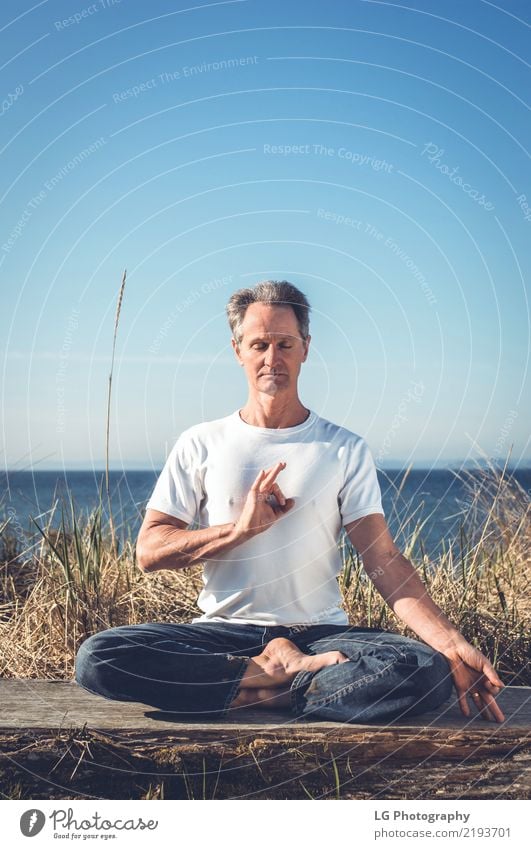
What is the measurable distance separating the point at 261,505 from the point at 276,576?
0.49 m

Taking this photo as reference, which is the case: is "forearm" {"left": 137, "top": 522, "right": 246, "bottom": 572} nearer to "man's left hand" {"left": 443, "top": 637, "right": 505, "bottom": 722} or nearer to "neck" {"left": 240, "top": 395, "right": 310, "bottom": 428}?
"neck" {"left": 240, "top": 395, "right": 310, "bottom": 428}

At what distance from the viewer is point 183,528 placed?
4293mm

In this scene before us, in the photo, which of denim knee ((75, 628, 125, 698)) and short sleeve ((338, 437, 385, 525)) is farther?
short sleeve ((338, 437, 385, 525))

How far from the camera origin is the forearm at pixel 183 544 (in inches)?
154

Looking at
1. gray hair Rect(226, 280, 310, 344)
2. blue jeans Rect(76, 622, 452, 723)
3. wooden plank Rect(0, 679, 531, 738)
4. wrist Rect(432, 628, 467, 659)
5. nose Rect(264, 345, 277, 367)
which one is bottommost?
wooden plank Rect(0, 679, 531, 738)

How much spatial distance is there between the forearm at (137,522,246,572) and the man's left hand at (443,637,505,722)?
110 cm

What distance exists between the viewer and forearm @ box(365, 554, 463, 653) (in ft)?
12.8

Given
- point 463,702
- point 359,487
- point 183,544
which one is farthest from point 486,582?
point 183,544

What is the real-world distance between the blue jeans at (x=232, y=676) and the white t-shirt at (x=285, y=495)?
0.88ft

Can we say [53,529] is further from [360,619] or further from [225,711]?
[225,711]

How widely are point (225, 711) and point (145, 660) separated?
16.7 inches

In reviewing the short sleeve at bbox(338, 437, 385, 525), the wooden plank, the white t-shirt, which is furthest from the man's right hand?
the wooden plank

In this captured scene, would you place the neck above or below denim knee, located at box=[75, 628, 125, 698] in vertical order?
above

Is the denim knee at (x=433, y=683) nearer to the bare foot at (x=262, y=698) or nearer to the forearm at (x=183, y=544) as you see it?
the bare foot at (x=262, y=698)
